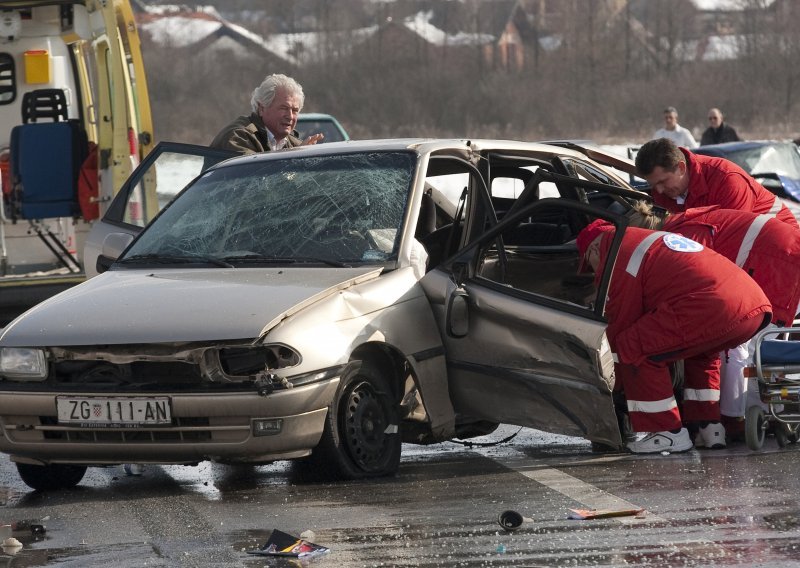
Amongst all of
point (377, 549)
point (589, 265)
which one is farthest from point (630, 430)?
point (377, 549)

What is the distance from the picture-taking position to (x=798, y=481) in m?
6.63

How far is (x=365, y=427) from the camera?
674 cm

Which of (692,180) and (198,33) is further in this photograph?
(198,33)

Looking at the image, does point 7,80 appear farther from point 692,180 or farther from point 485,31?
point 485,31

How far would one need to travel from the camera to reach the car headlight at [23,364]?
661 centimetres

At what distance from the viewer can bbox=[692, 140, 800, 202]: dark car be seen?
1919 cm

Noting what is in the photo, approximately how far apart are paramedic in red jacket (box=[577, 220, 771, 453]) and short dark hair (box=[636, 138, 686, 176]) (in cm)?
104

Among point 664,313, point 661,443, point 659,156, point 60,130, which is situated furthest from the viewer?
point 60,130

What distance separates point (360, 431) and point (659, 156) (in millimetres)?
2605

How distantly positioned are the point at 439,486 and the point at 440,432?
0.47 m

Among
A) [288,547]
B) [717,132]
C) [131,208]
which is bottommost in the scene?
[717,132]

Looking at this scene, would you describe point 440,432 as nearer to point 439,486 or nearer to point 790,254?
point 439,486

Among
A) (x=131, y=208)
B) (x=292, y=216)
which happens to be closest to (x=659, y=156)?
(x=292, y=216)

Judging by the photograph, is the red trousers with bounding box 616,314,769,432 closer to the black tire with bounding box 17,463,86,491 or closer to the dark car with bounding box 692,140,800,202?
the black tire with bounding box 17,463,86,491
